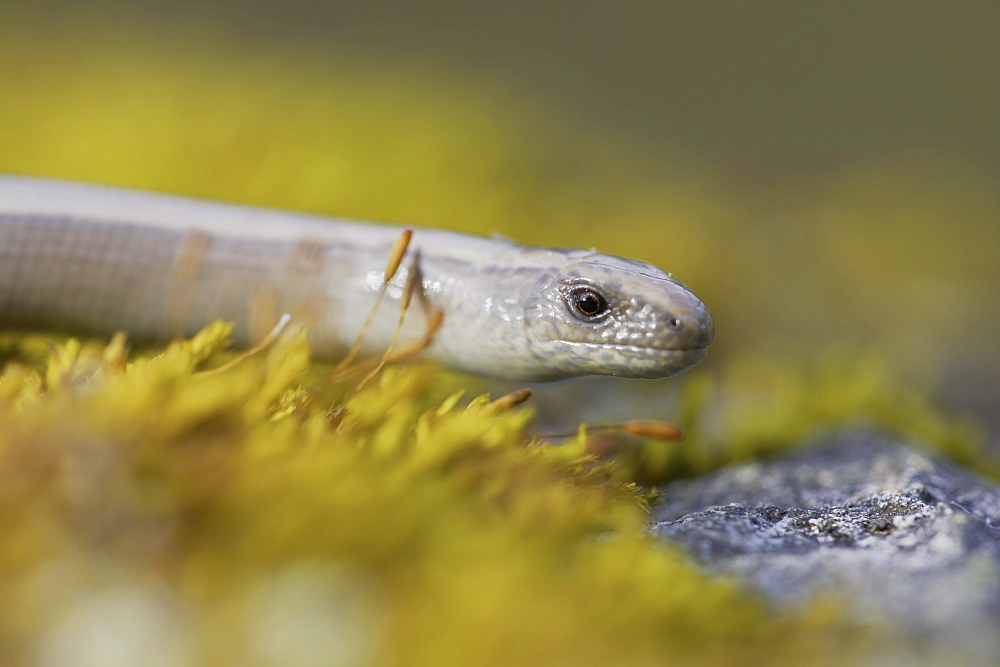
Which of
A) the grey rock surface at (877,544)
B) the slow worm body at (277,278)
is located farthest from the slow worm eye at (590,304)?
the grey rock surface at (877,544)

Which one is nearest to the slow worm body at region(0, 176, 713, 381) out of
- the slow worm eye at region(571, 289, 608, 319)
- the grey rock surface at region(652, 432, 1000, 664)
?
the slow worm eye at region(571, 289, 608, 319)

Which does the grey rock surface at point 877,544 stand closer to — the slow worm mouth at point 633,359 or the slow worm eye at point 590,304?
the slow worm mouth at point 633,359

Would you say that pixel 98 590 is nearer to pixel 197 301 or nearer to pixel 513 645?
pixel 513 645

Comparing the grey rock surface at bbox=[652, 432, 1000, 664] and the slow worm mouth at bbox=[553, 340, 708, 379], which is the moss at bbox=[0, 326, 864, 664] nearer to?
the grey rock surface at bbox=[652, 432, 1000, 664]

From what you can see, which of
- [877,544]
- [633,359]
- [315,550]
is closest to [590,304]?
[633,359]

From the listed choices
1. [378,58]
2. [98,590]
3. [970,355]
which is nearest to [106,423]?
[98,590]
